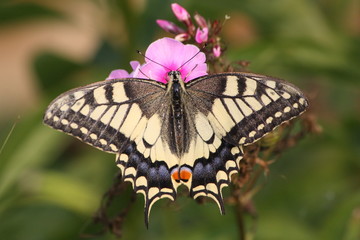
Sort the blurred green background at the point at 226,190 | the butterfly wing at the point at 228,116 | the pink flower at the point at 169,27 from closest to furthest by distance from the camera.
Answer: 1. the butterfly wing at the point at 228,116
2. the pink flower at the point at 169,27
3. the blurred green background at the point at 226,190

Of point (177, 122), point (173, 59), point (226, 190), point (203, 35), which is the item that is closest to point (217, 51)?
point (203, 35)

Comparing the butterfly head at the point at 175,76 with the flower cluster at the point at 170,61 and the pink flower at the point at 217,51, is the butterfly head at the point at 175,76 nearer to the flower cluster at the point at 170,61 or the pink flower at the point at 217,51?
the flower cluster at the point at 170,61

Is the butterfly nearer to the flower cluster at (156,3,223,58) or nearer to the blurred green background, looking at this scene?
the flower cluster at (156,3,223,58)

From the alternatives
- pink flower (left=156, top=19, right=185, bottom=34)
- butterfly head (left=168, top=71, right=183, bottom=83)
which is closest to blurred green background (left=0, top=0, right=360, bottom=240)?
butterfly head (left=168, top=71, right=183, bottom=83)

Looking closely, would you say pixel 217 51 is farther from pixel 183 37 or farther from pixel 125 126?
pixel 125 126

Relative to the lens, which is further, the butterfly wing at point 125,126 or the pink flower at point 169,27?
the pink flower at point 169,27

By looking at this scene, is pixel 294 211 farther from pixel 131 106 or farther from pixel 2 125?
pixel 2 125

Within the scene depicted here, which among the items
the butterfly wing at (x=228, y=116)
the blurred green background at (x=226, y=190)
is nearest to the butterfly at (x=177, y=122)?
the butterfly wing at (x=228, y=116)
